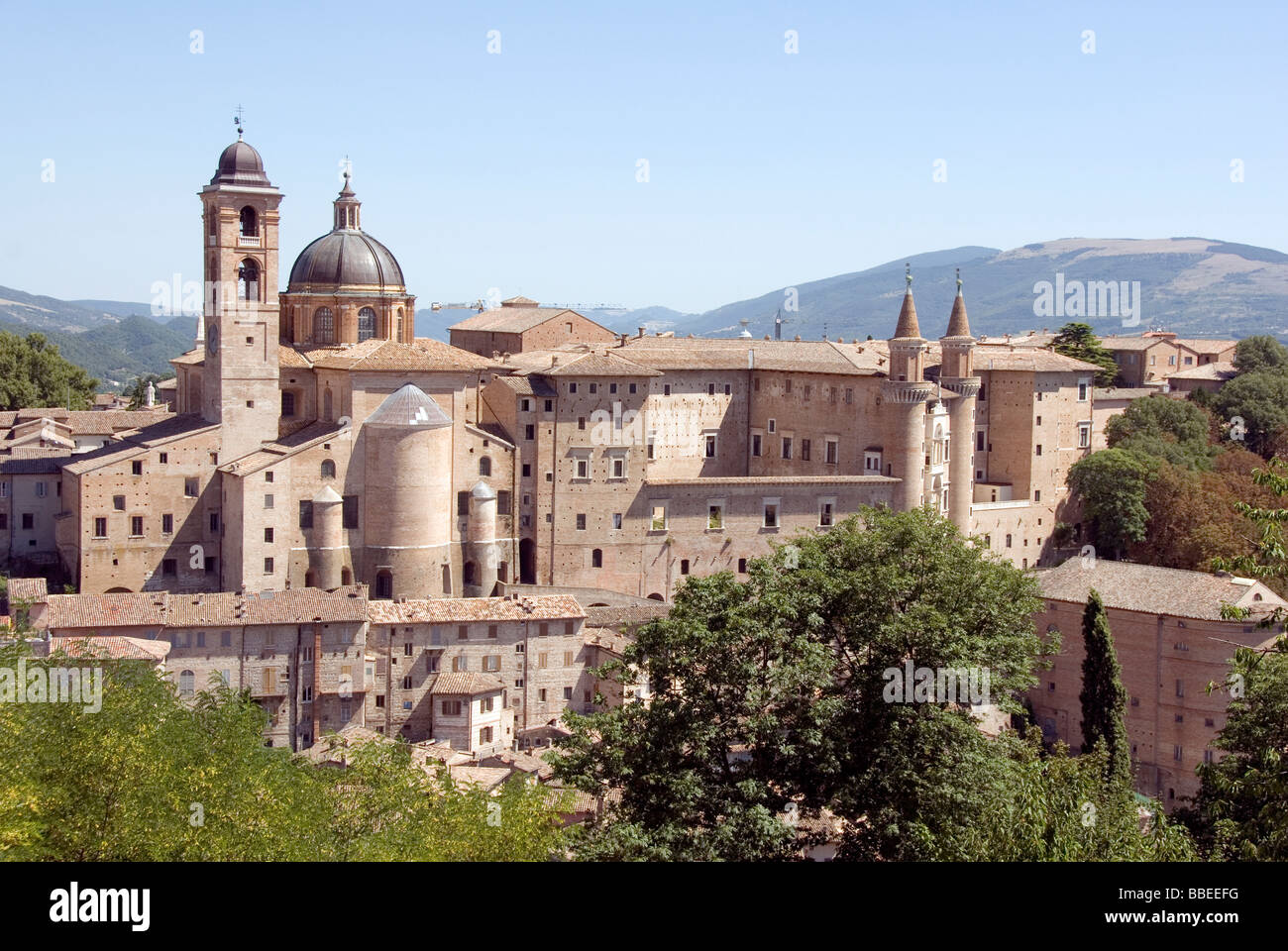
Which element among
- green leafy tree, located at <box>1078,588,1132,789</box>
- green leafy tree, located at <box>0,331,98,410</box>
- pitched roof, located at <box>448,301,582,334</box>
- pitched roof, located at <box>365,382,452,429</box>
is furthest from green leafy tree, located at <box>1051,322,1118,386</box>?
green leafy tree, located at <box>0,331,98,410</box>

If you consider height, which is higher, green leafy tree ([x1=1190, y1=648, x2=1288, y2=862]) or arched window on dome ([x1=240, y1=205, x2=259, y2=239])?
arched window on dome ([x1=240, y1=205, x2=259, y2=239])

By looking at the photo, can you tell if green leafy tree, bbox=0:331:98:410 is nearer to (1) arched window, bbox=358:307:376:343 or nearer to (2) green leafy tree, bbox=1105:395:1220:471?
(1) arched window, bbox=358:307:376:343

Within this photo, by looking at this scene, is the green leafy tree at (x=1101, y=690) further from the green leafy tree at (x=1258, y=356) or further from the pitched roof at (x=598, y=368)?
the green leafy tree at (x=1258, y=356)

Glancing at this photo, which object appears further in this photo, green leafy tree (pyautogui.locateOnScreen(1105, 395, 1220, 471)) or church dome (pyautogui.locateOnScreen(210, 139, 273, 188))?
green leafy tree (pyautogui.locateOnScreen(1105, 395, 1220, 471))

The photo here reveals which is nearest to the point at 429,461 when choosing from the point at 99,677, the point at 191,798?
the point at 99,677

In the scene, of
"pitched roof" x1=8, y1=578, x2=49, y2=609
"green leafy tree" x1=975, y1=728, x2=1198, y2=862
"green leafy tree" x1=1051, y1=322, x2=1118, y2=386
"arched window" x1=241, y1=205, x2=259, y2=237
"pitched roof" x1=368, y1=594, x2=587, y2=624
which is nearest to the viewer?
"green leafy tree" x1=975, y1=728, x2=1198, y2=862

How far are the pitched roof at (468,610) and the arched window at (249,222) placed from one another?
40.8 feet

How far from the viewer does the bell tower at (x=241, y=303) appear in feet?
155

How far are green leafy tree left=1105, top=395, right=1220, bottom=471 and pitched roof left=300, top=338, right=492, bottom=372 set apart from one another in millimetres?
28031

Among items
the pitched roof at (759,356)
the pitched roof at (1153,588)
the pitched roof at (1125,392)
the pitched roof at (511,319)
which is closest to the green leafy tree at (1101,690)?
the pitched roof at (1153,588)

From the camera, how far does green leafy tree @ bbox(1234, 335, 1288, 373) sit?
79.5m

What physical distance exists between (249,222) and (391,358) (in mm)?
6048

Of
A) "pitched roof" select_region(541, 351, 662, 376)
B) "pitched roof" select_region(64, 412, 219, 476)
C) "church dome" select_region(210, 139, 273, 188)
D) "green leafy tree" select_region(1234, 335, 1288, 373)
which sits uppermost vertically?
"church dome" select_region(210, 139, 273, 188)

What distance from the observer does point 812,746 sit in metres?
23.1
